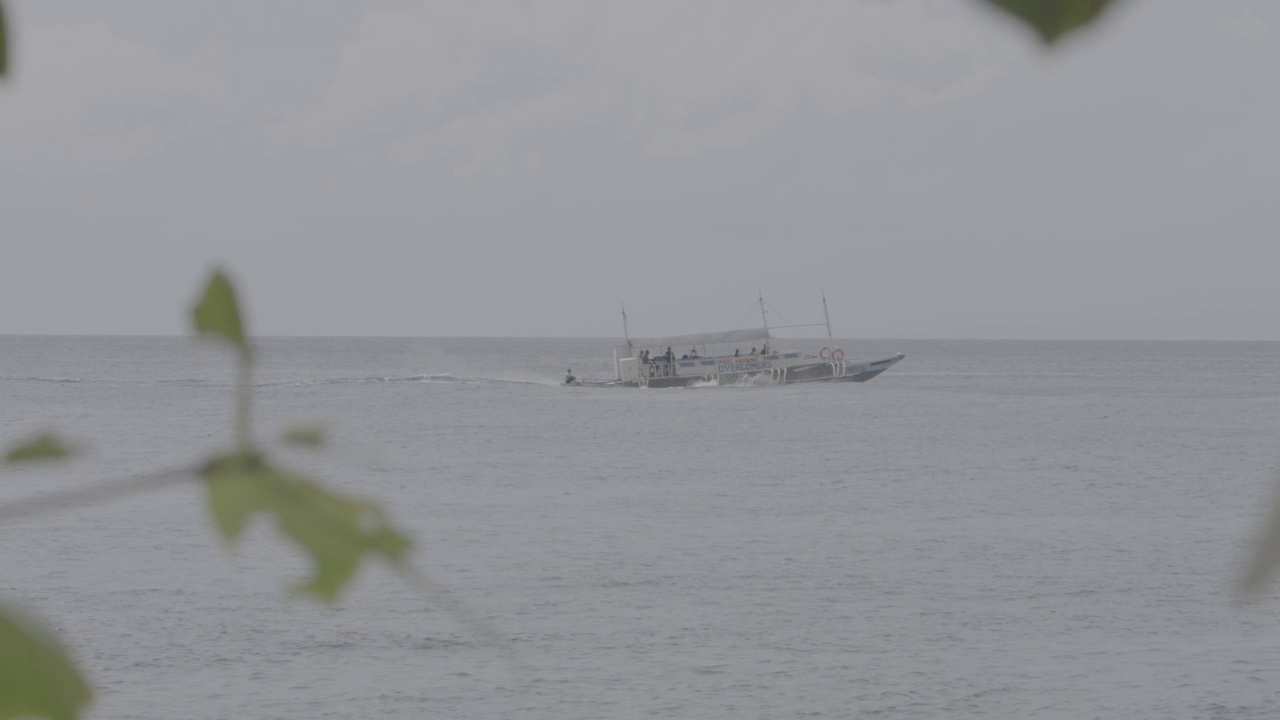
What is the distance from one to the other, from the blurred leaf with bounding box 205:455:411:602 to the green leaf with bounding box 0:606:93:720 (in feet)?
0.17

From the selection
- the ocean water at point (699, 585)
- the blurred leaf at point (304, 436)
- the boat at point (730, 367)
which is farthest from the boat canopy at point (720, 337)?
the blurred leaf at point (304, 436)

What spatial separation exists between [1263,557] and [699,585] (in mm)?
21619

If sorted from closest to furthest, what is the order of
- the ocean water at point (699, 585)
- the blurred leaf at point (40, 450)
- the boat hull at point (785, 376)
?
1. the blurred leaf at point (40, 450)
2. the ocean water at point (699, 585)
3. the boat hull at point (785, 376)

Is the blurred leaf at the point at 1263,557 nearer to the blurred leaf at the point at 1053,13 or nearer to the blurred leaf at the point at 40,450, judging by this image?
the blurred leaf at the point at 1053,13

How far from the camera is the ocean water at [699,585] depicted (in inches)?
609

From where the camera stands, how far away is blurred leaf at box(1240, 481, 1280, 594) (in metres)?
0.26

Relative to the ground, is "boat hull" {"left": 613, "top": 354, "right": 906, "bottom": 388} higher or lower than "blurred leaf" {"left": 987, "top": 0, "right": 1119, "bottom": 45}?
lower

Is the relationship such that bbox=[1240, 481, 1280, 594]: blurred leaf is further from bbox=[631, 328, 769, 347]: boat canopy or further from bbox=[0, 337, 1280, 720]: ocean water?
bbox=[631, 328, 769, 347]: boat canopy

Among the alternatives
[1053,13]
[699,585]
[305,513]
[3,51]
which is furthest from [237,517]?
Answer: [699,585]

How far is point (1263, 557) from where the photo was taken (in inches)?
10.1

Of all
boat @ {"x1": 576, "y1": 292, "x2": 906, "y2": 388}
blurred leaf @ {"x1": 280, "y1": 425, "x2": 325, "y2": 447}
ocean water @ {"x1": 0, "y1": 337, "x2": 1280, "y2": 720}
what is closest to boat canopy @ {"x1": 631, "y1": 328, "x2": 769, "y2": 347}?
boat @ {"x1": 576, "y1": 292, "x2": 906, "y2": 388}

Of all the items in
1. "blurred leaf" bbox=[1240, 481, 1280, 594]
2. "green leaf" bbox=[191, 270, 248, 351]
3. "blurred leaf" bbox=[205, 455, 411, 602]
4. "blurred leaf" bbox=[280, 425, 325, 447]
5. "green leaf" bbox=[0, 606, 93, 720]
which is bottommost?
"green leaf" bbox=[0, 606, 93, 720]

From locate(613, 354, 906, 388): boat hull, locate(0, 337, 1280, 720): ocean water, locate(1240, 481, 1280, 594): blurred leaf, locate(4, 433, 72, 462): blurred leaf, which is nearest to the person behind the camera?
locate(1240, 481, 1280, 594): blurred leaf

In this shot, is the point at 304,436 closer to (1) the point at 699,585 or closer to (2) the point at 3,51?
(2) the point at 3,51
